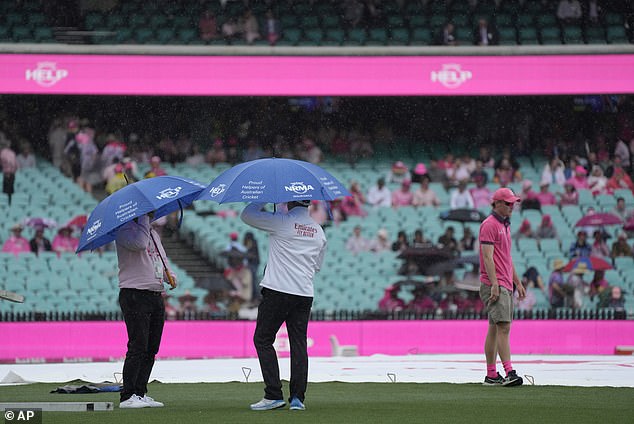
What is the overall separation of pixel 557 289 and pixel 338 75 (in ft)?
22.2

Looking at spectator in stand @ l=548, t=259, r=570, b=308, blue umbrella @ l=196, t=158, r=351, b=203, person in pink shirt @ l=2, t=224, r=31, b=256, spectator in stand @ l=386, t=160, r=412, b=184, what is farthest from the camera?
spectator in stand @ l=386, t=160, r=412, b=184

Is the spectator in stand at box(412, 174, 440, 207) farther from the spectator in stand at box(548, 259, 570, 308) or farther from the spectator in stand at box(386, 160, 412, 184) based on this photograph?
the spectator in stand at box(548, 259, 570, 308)

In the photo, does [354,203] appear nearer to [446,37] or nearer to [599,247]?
[446,37]

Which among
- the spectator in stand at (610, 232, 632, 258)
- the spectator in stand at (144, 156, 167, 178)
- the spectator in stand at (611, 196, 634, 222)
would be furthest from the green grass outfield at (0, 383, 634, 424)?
the spectator in stand at (611, 196, 634, 222)

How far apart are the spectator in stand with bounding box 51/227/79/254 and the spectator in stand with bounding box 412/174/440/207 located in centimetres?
720

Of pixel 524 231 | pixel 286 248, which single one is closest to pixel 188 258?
pixel 524 231

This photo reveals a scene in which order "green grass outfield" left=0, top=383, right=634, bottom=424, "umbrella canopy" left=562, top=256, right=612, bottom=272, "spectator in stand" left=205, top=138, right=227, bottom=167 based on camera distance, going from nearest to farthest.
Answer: "green grass outfield" left=0, top=383, right=634, bottom=424, "umbrella canopy" left=562, top=256, right=612, bottom=272, "spectator in stand" left=205, top=138, right=227, bottom=167

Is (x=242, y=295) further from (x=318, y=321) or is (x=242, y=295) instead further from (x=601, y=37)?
(x=601, y=37)

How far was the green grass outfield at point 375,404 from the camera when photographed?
324 inches

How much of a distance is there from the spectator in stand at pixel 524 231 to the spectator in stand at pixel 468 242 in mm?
1325

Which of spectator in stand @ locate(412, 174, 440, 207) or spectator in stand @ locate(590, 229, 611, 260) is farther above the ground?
spectator in stand @ locate(412, 174, 440, 207)

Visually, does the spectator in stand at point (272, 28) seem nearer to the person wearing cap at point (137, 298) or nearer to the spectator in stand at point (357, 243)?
the spectator in stand at point (357, 243)

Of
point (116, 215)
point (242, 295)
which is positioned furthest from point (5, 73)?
point (116, 215)

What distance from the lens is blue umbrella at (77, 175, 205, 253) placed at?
901 centimetres
